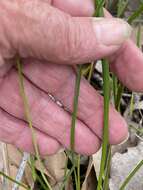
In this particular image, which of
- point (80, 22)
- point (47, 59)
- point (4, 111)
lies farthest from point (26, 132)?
point (80, 22)

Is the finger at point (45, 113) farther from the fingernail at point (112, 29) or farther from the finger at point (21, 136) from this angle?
the fingernail at point (112, 29)

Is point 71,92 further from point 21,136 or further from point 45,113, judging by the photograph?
point 21,136

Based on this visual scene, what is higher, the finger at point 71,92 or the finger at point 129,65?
the finger at point 129,65

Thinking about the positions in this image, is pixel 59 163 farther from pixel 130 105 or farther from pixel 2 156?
pixel 130 105

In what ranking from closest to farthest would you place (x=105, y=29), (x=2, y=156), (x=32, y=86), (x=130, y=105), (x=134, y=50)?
1. (x=105, y=29)
2. (x=134, y=50)
3. (x=32, y=86)
4. (x=2, y=156)
5. (x=130, y=105)

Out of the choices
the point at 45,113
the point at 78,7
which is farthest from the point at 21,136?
the point at 78,7

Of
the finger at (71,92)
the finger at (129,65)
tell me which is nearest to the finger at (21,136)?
the finger at (71,92)

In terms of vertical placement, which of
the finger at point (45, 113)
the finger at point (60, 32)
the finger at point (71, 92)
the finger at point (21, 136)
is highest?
the finger at point (60, 32)
